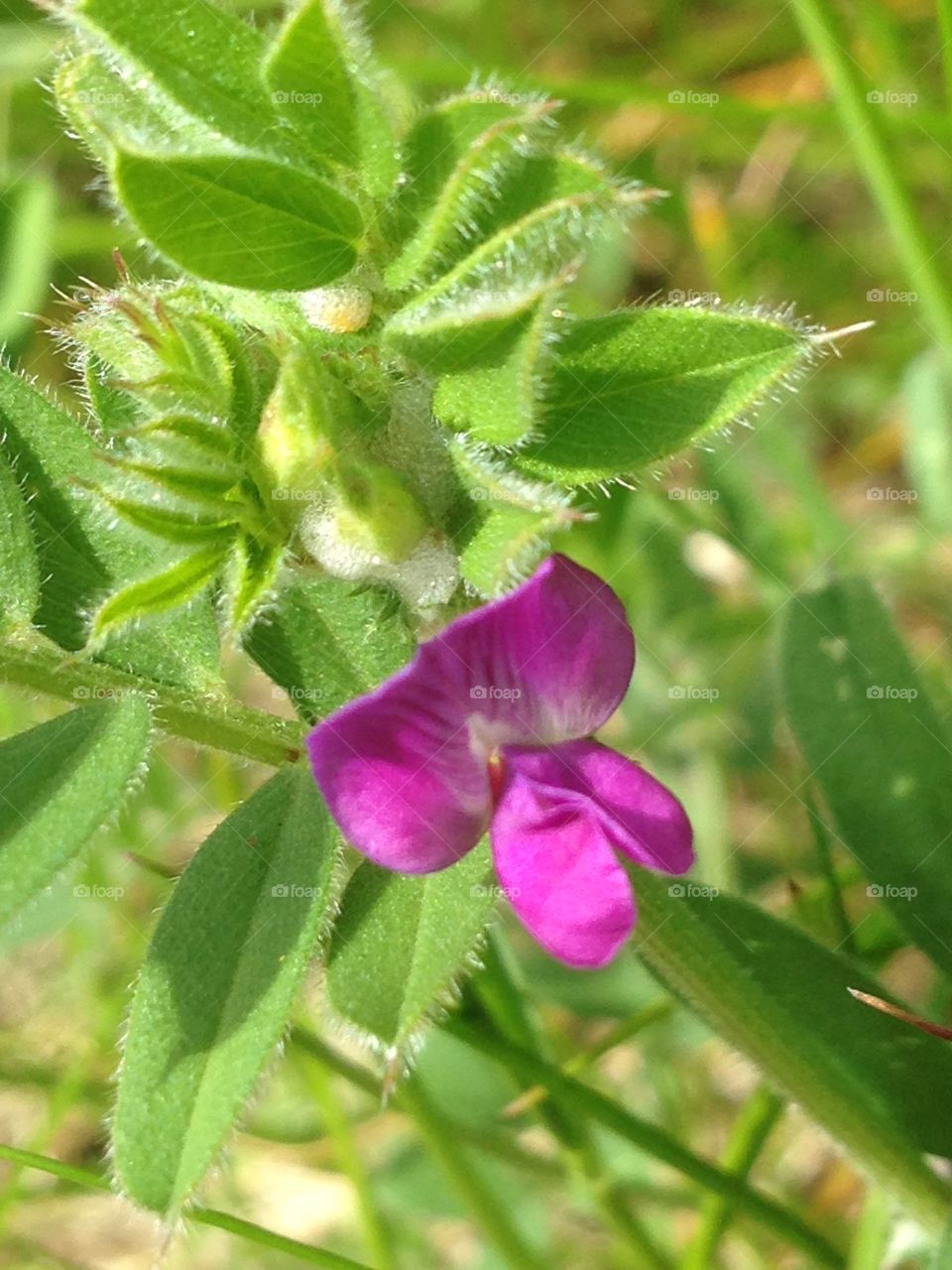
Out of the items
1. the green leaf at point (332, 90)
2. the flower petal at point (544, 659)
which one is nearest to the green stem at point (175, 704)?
the flower petal at point (544, 659)

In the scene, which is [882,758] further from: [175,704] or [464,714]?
[175,704]

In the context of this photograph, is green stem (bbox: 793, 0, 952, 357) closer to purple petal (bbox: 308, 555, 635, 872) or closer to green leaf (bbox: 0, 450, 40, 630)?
purple petal (bbox: 308, 555, 635, 872)

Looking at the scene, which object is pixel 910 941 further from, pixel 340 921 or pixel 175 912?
pixel 175 912

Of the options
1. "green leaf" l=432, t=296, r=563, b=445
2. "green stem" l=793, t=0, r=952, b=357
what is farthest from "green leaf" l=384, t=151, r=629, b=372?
"green stem" l=793, t=0, r=952, b=357

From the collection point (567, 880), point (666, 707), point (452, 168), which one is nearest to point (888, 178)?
point (666, 707)

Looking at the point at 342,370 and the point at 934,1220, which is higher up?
the point at 342,370

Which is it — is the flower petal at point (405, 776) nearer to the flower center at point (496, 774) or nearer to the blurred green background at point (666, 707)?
the flower center at point (496, 774)

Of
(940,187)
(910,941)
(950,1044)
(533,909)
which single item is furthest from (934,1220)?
(940,187)

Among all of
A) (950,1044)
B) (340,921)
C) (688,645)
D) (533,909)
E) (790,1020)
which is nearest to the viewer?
(533,909)
